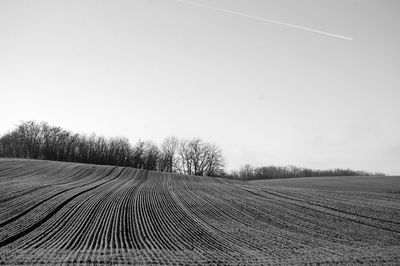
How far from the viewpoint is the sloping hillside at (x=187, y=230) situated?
1102 cm

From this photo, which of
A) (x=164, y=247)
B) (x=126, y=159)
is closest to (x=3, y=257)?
(x=164, y=247)

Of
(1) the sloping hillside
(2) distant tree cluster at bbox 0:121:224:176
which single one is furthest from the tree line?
(1) the sloping hillside

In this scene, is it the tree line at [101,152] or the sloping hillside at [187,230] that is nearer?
the sloping hillside at [187,230]

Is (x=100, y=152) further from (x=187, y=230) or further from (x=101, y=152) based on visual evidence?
(x=187, y=230)

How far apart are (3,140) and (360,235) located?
4661 inches

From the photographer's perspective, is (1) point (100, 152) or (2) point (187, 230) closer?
(2) point (187, 230)

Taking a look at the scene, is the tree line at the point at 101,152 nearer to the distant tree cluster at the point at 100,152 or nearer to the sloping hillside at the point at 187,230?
the distant tree cluster at the point at 100,152

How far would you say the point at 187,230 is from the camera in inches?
632

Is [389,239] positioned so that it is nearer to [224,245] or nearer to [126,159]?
[224,245]

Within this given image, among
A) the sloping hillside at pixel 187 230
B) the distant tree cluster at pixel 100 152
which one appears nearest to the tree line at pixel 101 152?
the distant tree cluster at pixel 100 152

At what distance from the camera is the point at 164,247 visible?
41.0ft

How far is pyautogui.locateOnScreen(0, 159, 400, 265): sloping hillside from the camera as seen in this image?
1102cm

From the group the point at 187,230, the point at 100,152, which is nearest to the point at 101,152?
the point at 100,152

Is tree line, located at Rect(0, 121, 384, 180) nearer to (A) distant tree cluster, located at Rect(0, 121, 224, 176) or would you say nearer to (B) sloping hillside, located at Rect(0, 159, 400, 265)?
(A) distant tree cluster, located at Rect(0, 121, 224, 176)
